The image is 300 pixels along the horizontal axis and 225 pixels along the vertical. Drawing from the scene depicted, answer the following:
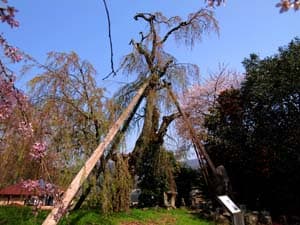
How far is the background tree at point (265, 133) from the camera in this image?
11.7m

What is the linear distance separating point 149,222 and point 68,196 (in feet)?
9.55

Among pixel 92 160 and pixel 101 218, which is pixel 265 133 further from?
pixel 92 160

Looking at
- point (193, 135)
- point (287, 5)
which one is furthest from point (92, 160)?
point (287, 5)

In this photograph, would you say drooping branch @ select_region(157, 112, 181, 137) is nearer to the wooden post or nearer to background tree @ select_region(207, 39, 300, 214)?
the wooden post

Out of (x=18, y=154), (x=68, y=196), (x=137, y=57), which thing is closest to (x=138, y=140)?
(x=137, y=57)

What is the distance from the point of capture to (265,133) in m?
12.0

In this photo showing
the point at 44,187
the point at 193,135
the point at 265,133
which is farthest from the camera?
the point at 265,133

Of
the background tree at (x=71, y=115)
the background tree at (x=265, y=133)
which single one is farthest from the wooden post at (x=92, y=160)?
the background tree at (x=265, y=133)

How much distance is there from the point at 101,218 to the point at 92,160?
1.70 meters

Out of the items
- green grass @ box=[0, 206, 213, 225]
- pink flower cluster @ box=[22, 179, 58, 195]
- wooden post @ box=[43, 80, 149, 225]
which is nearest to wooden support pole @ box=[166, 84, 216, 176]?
wooden post @ box=[43, 80, 149, 225]

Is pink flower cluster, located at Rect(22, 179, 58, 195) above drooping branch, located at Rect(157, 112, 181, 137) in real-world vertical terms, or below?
below

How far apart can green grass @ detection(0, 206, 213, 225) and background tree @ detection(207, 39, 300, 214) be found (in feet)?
9.96

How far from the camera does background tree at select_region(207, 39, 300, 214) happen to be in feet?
38.2

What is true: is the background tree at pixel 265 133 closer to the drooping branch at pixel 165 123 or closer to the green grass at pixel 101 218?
the drooping branch at pixel 165 123
